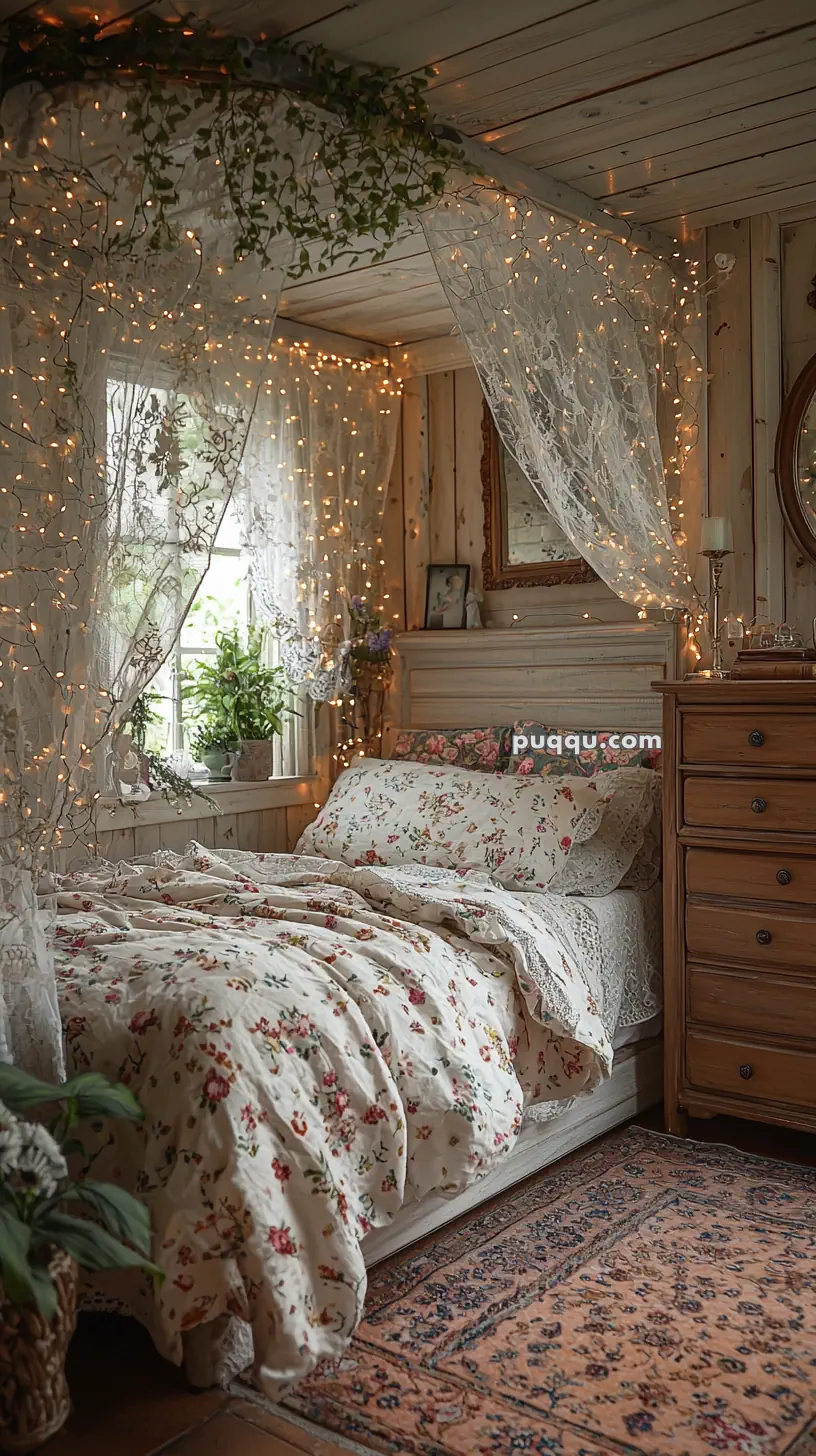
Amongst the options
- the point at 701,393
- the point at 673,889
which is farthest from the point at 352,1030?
the point at 701,393

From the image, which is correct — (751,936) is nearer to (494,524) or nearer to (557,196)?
(494,524)

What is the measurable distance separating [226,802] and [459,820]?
97 cm

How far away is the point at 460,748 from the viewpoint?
4336 mm

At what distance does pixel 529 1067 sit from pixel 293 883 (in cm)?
77

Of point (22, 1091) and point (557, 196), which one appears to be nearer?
point (22, 1091)

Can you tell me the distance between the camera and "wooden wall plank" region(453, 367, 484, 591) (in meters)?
4.62

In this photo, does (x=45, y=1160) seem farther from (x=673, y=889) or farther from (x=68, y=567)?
(x=673, y=889)

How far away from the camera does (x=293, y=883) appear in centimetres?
327

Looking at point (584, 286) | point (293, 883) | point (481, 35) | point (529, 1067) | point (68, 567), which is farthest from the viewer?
point (584, 286)

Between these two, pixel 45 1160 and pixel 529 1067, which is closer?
pixel 45 1160

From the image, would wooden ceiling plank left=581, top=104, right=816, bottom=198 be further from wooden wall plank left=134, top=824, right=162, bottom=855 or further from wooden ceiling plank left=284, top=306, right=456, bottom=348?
wooden wall plank left=134, top=824, right=162, bottom=855

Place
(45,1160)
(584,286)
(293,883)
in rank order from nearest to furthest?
(45,1160) → (293,883) → (584,286)

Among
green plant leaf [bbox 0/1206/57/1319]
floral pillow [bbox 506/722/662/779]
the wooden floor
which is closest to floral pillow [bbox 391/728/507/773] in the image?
floral pillow [bbox 506/722/662/779]

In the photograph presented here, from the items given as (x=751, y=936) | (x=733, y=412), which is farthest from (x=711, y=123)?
(x=751, y=936)
